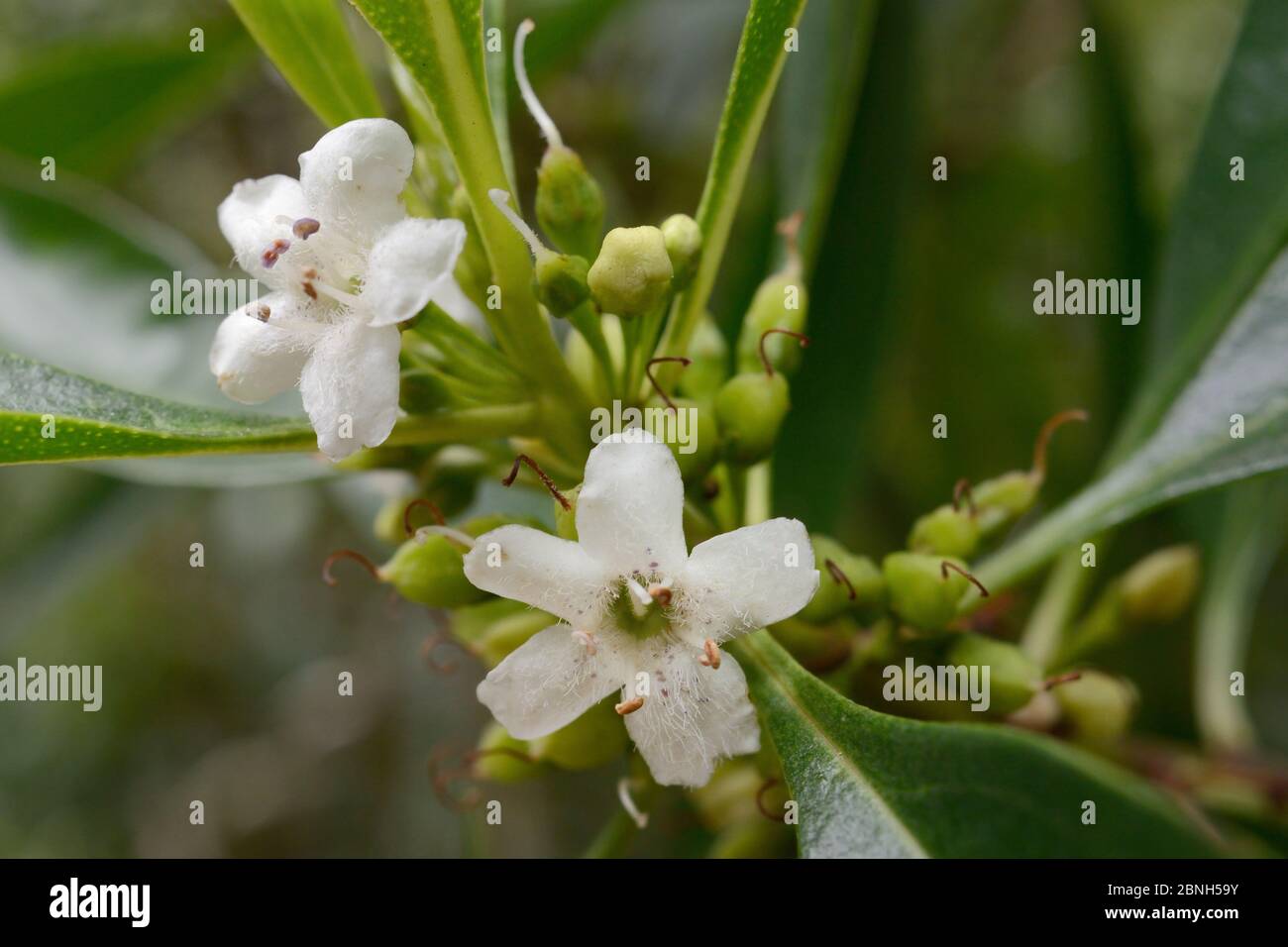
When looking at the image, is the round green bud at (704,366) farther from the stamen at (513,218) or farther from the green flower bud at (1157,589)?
the green flower bud at (1157,589)

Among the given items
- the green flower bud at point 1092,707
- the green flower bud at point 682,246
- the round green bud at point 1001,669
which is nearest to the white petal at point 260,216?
the green flower bud at point 682,246

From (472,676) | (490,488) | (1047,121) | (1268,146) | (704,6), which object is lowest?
(472,676)

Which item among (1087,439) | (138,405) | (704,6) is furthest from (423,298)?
(704,6)

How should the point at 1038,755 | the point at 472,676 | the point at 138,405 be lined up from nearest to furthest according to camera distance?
the point at 1038,755, the point at 138,405, the point at 472,676

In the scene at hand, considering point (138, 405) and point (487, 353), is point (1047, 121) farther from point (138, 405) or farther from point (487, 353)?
point (138, 405)

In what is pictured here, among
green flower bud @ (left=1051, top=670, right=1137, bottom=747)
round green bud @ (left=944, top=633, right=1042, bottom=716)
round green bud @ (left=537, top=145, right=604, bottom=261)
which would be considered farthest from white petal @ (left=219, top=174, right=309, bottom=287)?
green flower bud @ (left=1051, top=670, right=1137, bottom=747)

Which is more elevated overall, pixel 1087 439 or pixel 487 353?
pixel 1087 439

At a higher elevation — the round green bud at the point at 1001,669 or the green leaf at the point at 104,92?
the green leaf at the point at 104,92
